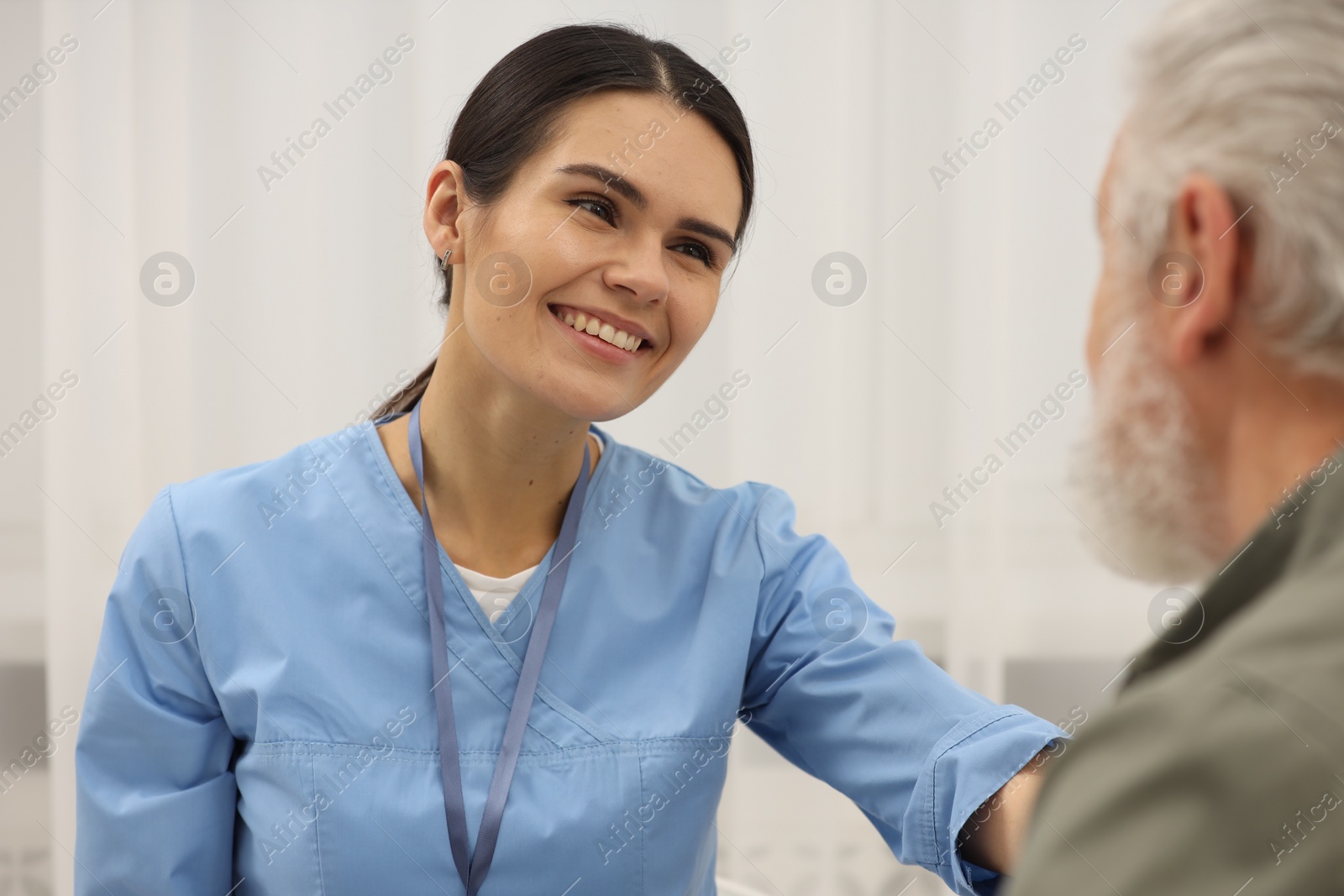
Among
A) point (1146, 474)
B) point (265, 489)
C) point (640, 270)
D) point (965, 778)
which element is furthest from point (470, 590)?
point (1146, 474)

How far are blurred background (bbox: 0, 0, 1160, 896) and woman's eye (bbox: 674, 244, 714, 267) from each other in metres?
0.51

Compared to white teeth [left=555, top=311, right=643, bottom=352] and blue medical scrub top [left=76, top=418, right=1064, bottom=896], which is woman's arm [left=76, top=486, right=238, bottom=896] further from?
white teeth [left=555, top=311, right=643, bottom=352]

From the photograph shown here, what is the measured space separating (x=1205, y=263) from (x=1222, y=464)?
105mm

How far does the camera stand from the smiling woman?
3.23 ft

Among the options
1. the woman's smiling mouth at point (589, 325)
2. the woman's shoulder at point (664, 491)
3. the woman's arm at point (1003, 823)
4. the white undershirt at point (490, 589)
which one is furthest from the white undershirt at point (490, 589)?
the woman's arm at point (1003, 823)

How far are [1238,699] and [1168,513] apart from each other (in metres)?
Result: 0.23

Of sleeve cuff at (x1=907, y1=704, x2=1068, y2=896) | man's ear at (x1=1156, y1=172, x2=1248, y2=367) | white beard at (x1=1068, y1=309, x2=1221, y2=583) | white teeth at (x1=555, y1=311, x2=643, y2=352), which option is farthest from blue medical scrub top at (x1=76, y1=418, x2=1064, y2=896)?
man's ear at (x1=1156, y1=172, x2=1248, y2=367)

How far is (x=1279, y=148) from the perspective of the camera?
1.66 feet

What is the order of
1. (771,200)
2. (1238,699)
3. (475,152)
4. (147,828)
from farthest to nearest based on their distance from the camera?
(771,200), (475,152), (147,828), (1238,699)

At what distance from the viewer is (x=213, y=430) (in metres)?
1.76

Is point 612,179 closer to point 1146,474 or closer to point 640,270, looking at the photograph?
point 640,270

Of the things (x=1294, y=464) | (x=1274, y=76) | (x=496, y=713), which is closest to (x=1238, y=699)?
(x=1294, y=464)

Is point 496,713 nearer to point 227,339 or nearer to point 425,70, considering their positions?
point 227,339

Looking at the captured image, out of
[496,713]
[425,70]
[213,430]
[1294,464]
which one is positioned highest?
[1294,464]
